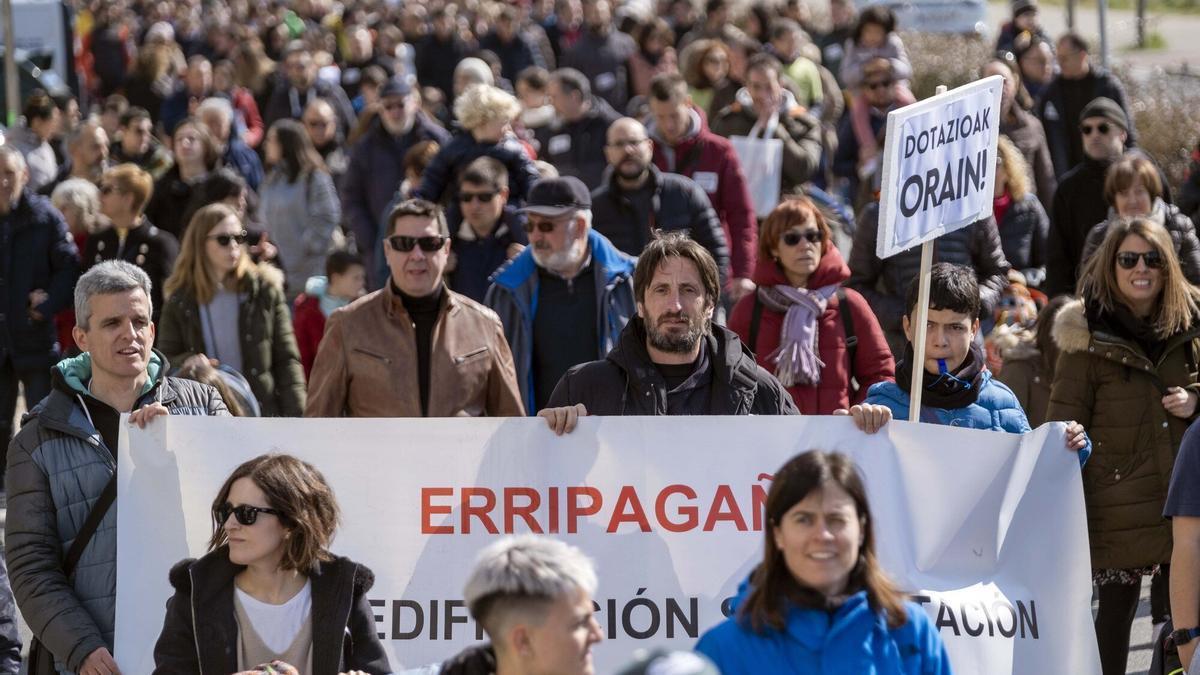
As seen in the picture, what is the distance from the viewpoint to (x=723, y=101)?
15445mm

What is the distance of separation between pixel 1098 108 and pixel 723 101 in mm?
4733

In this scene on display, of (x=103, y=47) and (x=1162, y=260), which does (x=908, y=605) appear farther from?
(x=103, y=47)

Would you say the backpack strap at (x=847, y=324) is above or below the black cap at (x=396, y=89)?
below

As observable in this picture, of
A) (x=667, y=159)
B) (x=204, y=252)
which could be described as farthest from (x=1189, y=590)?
(x=667, y=159)

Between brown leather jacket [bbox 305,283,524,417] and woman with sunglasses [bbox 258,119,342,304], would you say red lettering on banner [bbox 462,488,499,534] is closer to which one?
brown leather jacket [bbox 305,283,524,417]

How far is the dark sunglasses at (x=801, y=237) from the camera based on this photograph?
812cm

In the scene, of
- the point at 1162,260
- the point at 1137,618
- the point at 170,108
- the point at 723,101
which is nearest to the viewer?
the point at 1162,260

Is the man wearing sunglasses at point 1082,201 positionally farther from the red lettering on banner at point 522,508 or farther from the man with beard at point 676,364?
the red lettering on banner at point 522,508

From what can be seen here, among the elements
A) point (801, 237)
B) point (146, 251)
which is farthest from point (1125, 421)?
point (146, 251)

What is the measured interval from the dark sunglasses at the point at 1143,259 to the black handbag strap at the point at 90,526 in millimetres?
3642

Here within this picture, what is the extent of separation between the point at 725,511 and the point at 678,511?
15 cm

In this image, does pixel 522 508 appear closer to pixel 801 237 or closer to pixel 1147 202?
pixel 801 237

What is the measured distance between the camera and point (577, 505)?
6426mm

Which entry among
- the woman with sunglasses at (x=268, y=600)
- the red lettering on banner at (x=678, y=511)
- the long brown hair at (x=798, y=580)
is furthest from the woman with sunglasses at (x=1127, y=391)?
the woman with sunglasses at (x=268, y=600)
